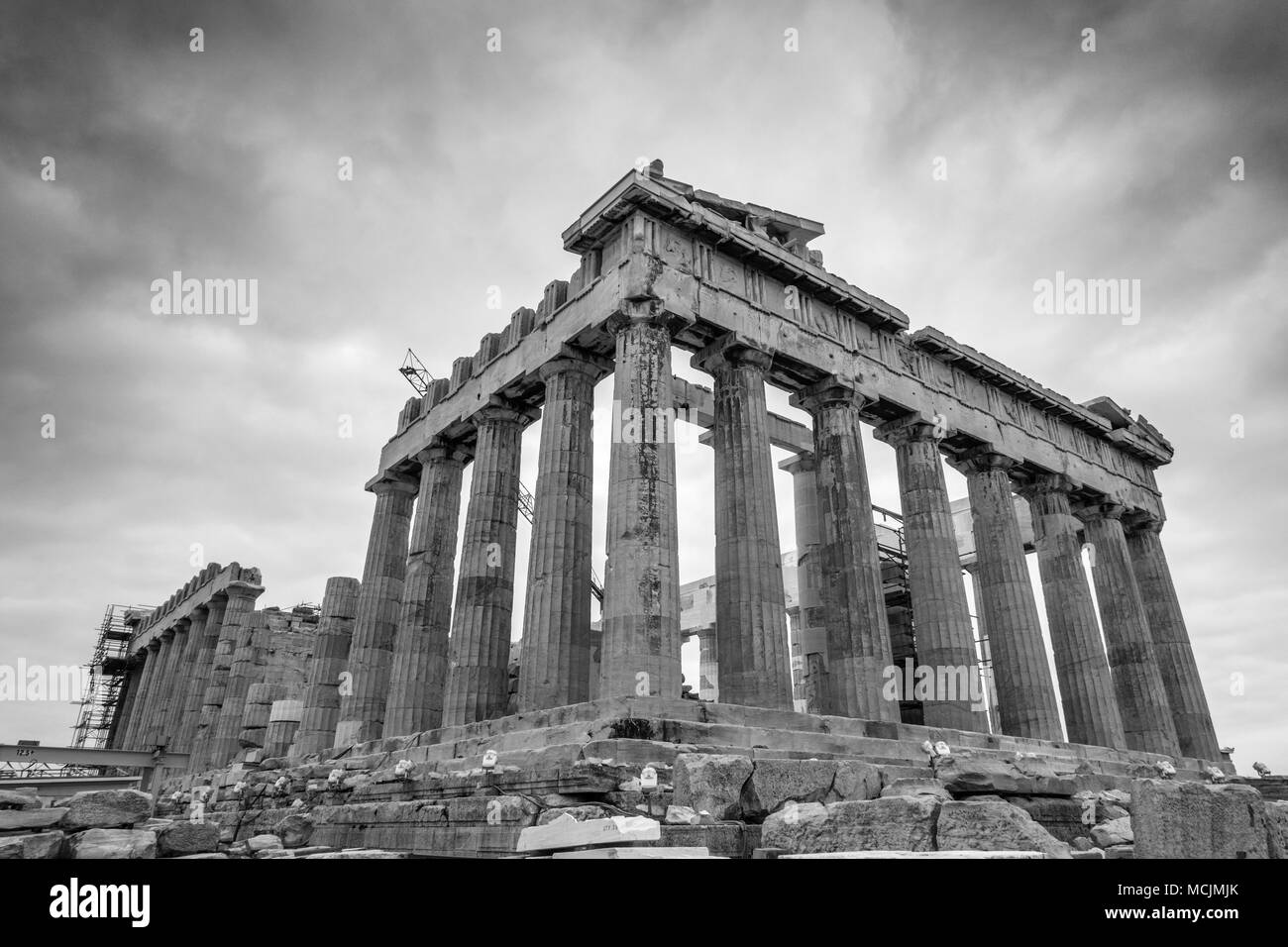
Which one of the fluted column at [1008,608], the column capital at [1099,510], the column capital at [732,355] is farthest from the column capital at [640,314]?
the column capital at [1099,510]

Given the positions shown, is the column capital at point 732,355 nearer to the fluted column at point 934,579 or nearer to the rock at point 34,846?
the fluted column at point 934,579

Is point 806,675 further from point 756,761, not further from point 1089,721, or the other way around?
point 756,761

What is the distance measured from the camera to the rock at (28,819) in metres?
9.51

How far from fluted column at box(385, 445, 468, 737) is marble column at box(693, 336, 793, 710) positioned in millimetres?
9696

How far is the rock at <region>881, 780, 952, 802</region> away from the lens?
10016mm

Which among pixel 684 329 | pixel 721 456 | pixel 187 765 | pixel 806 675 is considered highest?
pixel 684 329

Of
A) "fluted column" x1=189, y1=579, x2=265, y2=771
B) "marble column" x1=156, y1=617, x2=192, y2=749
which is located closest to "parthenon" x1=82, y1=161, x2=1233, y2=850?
"fluted column" x1=189, y1=579, x2=265, y2=771

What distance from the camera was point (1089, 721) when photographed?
25516 millimetres

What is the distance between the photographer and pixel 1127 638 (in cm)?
2942

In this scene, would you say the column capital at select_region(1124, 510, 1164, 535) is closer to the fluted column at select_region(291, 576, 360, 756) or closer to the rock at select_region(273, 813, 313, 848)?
the fluted column at select_region(291, 576, 360, 756)
